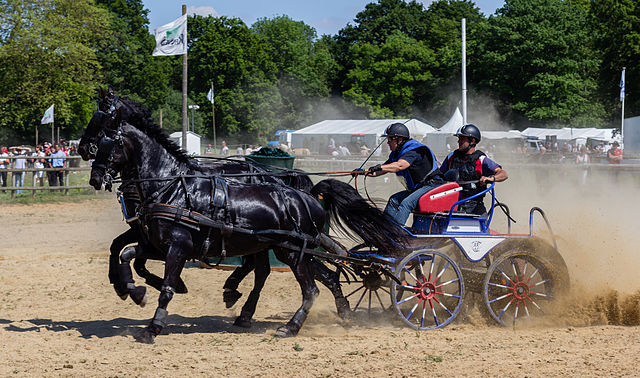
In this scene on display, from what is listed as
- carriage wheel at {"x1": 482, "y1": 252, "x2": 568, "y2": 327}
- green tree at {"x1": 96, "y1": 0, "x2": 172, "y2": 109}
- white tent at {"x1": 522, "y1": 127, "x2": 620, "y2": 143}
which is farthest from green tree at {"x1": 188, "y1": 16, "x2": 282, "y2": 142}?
carriage wheel at {"x1": 482, "y1": 252, "x2": 568, "y2": 327}

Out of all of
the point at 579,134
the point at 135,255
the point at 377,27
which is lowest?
the point at 135,255

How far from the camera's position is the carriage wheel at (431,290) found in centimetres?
752

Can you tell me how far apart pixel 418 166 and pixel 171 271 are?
10.1 ft

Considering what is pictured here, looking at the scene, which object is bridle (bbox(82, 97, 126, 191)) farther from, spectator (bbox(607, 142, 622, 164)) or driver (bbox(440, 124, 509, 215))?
spectator (bbox(607, 142, 622, 164))

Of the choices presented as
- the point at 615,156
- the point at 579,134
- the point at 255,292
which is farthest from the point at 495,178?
the point at 579,134

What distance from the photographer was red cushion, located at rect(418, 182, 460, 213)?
7711mm

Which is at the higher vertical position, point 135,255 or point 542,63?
point 542,63

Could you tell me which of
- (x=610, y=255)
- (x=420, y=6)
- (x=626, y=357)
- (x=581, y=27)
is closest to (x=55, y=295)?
(x=626, y=357)

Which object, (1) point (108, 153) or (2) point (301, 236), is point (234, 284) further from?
(1) point (108, 153)

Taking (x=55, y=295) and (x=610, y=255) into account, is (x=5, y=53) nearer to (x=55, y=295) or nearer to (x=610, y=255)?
(x=55, y=295)

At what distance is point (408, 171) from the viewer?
815cm

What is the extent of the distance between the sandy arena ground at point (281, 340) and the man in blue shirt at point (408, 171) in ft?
4.48

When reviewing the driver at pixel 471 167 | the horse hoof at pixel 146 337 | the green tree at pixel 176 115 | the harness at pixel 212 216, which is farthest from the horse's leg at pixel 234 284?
the green tree at pixel 176 115

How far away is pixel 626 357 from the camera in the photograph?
19.9ft
